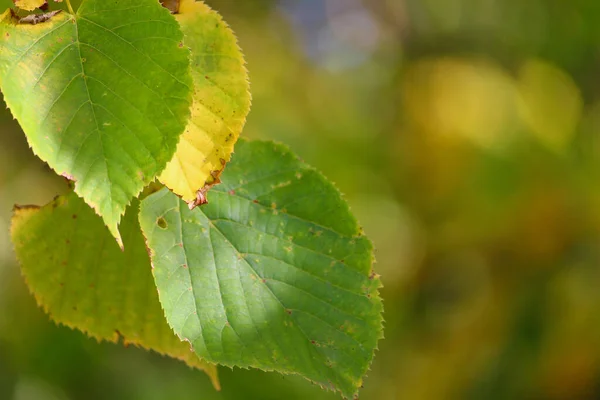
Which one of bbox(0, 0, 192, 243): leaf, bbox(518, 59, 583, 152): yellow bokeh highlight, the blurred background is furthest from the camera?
bbox(518, 59, 583, 152): yellow bokeh highlight

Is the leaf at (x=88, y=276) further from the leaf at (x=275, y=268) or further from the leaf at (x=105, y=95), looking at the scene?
the leaf at (x=105, y=95)

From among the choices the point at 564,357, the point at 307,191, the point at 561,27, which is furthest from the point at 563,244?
the point at 307,191

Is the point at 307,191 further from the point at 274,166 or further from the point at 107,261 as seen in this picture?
the point at 107,261

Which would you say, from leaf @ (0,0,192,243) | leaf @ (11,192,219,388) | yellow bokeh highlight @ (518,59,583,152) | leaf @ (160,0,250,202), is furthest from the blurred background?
leaf @ (0,0,192,243)

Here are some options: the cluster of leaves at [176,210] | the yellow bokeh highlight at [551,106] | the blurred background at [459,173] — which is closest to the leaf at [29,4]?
the cluster of leaves at [176,210]

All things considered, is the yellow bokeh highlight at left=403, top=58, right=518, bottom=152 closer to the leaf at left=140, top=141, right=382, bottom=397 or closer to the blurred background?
the blurred background

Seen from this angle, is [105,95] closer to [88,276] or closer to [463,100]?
[88,276]

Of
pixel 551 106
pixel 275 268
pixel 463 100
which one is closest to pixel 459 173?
pixel 463 100

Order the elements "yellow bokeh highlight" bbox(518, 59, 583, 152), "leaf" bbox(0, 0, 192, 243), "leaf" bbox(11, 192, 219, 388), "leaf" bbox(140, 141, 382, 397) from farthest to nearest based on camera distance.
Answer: "yellow bokeh highlight" bbox(518, 59, 583, 152) < "leaf" bbox(11, 192, 219, 388) < "leaf" bbox(140, 141, 382, 397) < "leaf" bbox(0, 0, 192, 243)
